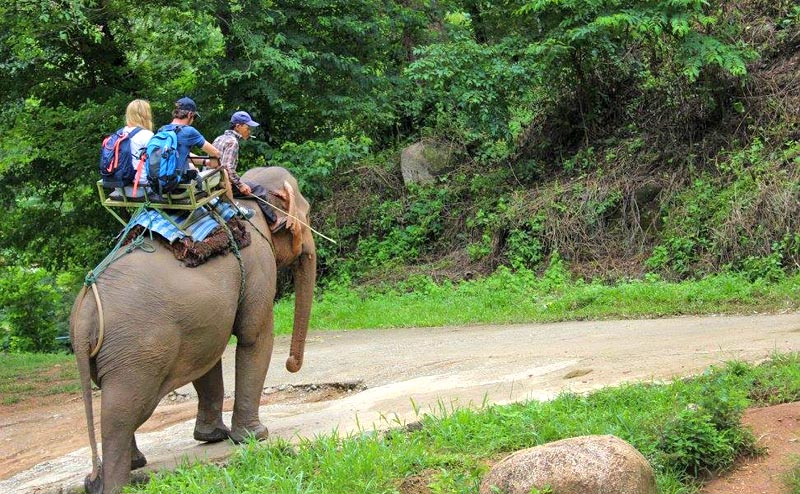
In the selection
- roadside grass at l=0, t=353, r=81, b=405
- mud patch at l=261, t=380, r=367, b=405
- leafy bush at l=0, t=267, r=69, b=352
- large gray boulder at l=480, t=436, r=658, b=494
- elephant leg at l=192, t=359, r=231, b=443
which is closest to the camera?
large gray boulder at l=480, t=436, r=658, b=494

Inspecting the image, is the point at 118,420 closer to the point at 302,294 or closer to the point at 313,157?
the point at 302,294

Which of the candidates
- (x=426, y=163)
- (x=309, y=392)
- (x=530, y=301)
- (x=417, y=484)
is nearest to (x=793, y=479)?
(x=417, y=484)

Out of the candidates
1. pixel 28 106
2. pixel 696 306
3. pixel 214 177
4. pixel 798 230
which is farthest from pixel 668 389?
pixel 28 106

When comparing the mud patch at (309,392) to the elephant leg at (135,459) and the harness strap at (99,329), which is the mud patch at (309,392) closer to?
the elephant leg at (135,459)

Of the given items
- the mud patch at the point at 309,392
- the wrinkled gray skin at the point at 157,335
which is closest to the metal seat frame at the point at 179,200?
the wrinkled gray skin at the point at 157,335

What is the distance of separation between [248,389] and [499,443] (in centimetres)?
218

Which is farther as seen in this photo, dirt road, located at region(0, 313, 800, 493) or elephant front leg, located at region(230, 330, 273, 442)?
dirt road, located at region(0, 313, 800, 493)

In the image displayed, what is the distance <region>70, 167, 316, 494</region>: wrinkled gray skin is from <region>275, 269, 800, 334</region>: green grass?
667 cm

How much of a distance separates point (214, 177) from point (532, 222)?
1084 cm

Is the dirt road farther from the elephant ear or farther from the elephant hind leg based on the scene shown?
the elephant ear

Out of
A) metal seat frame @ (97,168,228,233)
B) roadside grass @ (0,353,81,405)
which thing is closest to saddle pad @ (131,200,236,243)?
metal seat frame @ (97,168,228,233)

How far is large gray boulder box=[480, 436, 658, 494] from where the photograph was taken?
5.11m

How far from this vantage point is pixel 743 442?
5.88 meters

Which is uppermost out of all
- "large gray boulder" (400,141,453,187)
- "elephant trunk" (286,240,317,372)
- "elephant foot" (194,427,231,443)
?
"large gray boulder" (400,141,453,187)
